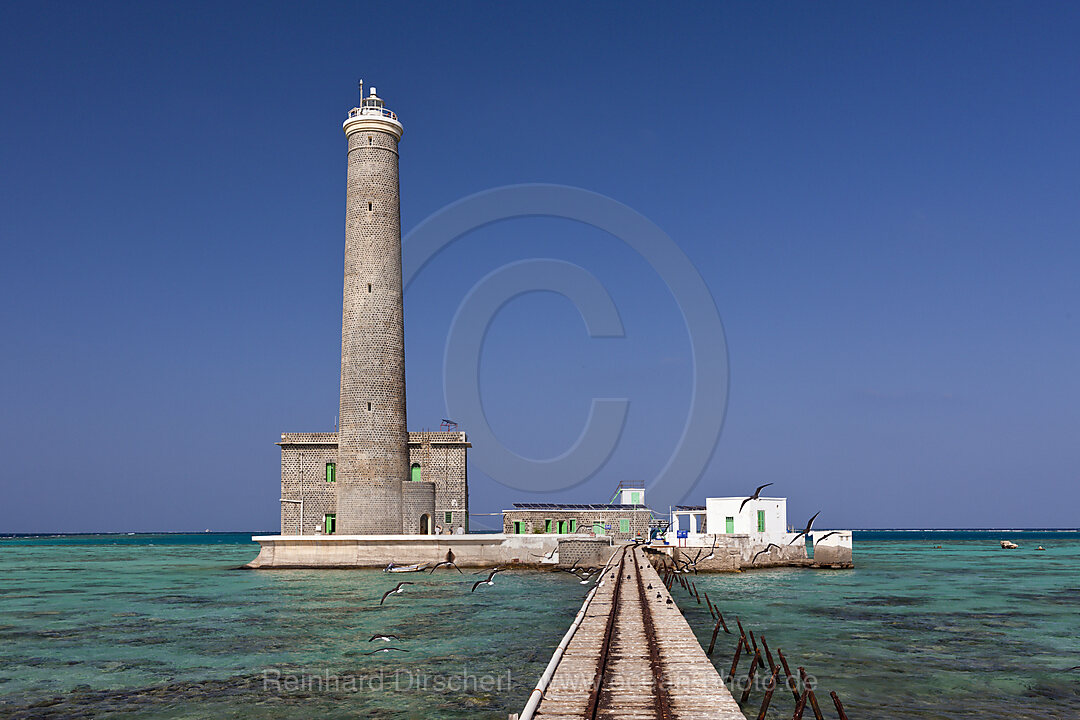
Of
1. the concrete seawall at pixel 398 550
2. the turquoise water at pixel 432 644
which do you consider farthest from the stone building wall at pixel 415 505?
the turquoise water at pixel 432 644

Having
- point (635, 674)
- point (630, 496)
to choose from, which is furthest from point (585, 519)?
point (635, 674)

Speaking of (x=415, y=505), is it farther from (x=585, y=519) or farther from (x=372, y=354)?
(x=585, y=519)

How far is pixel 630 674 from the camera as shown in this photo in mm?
15227

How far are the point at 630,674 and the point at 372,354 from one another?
35.2 meters

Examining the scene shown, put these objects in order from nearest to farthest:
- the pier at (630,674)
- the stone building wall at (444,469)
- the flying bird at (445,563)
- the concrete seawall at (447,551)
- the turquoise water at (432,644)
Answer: the pier at (630,674) < the turquoise water at (432,644) < the flying bird at (445,563) < the concrete seawall at (447,551) < the stone building wall at (444,469)

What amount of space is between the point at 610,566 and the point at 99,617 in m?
21.8

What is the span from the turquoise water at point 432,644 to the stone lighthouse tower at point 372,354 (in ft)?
15.4

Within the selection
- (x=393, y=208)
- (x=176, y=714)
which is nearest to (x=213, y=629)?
(x=176, y=714)

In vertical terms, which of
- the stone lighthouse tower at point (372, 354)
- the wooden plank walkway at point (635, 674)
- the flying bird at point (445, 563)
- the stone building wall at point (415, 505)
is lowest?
the flying bird at point (445, 563)

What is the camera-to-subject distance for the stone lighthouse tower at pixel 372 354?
4831 centimetres

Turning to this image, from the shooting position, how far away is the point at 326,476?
55625 mm

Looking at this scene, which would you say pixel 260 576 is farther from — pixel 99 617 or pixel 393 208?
pixel 393 208

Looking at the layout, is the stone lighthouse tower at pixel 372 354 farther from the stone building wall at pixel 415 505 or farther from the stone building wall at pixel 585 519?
the stone building wall at pixel 585 519

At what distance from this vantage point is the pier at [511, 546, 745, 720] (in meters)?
12.7
